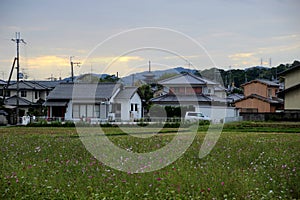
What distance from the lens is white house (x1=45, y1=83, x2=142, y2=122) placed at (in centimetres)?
4453

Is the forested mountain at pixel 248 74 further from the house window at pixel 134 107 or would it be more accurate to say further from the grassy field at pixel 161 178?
the grassy field at pixel 161 178

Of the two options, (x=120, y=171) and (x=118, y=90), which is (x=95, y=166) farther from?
(x=118, y=90)

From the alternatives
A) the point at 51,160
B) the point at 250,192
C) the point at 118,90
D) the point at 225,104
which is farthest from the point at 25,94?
the point at 250,192

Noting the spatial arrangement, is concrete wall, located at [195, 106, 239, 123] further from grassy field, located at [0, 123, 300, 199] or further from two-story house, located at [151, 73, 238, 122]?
grassy field, located at [0, 123, 300, 199]

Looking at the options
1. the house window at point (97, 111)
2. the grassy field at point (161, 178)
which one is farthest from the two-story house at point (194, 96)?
the grassy field at point (161, 178)

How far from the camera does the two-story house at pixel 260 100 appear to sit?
52062 millimetres

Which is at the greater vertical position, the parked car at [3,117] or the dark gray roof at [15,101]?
the dark gray roof at [15,101]

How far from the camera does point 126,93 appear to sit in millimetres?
47438

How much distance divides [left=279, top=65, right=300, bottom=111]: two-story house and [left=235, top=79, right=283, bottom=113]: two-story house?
754 centimetres

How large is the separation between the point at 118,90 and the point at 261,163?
36408 millimetres

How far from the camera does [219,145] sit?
610 inches

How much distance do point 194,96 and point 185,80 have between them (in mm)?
2400

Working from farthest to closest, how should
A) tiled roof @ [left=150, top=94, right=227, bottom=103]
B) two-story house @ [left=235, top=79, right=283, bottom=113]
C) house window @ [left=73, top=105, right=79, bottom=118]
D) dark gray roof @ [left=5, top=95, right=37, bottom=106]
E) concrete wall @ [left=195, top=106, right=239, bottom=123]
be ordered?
dark gray roof @ [left=5, top=95, right=37, bottom=106] → two-story house @ [left=235, top=79, right=283, bottom=113] → tiled roof @ [left=150, top=94, right=227, bottom=103] → concrete wall @ [left=195, top=106, right=239, bottom=123] → house window @ [left=73, top=105, right=79, bottom=118]

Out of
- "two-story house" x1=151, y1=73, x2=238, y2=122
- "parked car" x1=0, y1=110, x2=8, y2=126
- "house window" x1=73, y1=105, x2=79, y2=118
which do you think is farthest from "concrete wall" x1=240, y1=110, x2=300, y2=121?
"parked car" x1=0, y1=110, x2=8, y2=126
